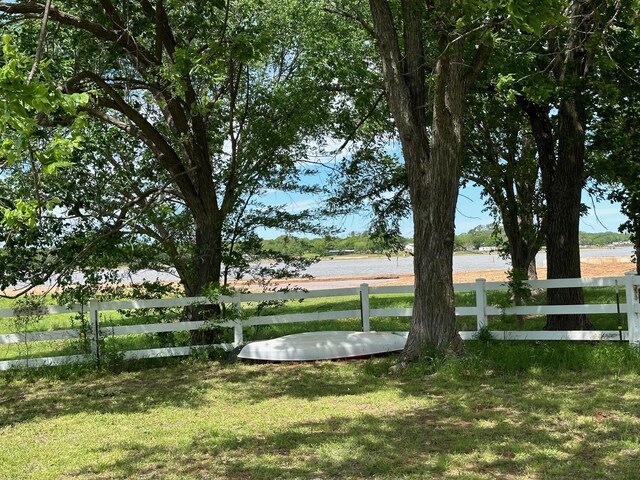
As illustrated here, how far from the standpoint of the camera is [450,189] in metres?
9.67

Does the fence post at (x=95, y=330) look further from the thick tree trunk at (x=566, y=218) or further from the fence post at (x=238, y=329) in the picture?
the thick tree trunk at (x=566, y=218)

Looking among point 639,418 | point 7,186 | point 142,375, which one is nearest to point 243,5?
point 7,186

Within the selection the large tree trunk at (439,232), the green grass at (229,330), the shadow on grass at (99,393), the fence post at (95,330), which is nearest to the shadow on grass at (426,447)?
the shadow on grass at (99,393)

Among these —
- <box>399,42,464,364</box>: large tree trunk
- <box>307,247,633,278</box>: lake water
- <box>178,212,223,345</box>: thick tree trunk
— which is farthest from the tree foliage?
<box>307,247,633,278</box>: lake water

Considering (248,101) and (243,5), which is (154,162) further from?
(243,5)

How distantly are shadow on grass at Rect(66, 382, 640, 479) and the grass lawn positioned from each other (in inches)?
0.6

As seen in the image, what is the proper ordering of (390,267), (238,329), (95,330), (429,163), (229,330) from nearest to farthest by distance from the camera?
(429,163) < (95,330) < (238,329) < (229,330) < (390,267)

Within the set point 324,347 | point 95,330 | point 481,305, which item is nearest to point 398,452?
point 324,347

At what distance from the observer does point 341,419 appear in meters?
6.86

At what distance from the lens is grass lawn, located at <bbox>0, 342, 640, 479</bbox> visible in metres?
5.30

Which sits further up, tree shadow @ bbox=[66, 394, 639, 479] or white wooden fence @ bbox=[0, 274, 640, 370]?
white wooden fence @ bbox=[0, 274, 640, 370]

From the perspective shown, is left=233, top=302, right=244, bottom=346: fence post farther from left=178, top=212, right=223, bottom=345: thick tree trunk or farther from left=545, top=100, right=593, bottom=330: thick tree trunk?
left=545, top=100, right=593, bottom=330: thick tree trunk

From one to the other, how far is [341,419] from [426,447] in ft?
4.35

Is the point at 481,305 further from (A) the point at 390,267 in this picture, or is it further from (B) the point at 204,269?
(A) the point at 390,267
